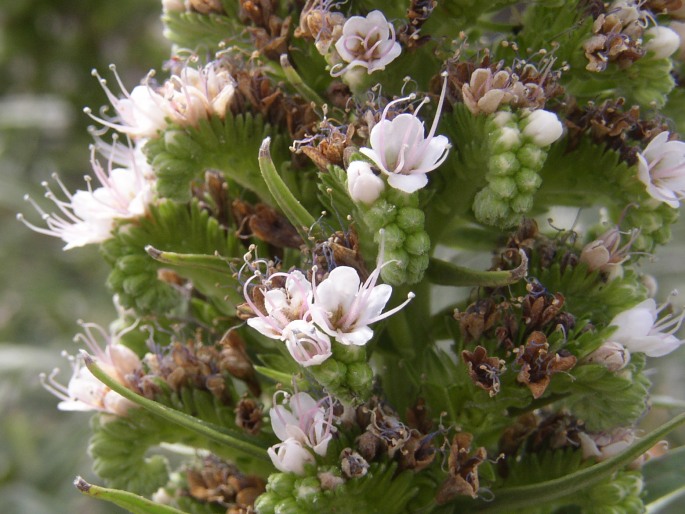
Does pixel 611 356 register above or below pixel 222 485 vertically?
above

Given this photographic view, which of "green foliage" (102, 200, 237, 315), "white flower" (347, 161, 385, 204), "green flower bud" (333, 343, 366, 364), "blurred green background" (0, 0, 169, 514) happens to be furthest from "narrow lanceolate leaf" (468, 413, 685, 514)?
"blurred green background" (0, 0, 169, 514)

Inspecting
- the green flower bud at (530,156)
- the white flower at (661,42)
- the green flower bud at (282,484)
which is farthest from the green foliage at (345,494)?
the white flower at (661,42)

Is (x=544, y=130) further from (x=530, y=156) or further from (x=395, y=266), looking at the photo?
(x=395, y=266)

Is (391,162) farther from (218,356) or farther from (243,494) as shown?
(243,494)

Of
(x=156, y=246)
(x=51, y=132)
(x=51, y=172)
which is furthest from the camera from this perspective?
(x=51, y=132)

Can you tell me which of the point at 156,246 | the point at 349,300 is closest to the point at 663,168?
the point at 349,300

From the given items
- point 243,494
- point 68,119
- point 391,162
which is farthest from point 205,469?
point 68,119

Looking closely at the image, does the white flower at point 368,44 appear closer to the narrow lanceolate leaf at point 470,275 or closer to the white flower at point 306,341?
the narrow lanceolate leaf at point 470,275
